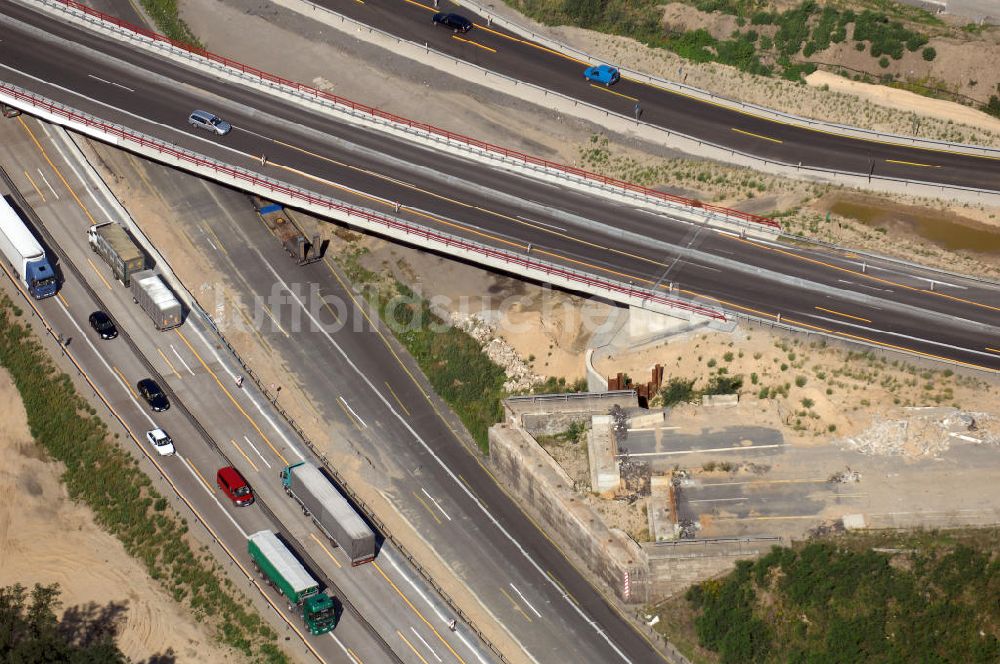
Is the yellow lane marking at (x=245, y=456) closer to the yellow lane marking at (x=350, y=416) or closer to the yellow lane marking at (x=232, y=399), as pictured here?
the yellow lane marking at (x=232, y=399)

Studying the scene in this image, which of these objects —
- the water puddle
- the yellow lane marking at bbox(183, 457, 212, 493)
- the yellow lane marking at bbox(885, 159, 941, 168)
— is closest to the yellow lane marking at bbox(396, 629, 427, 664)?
the yellow lane marking at bbox(183, 457, 212, 493)

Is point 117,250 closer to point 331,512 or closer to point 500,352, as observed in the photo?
point 331,512

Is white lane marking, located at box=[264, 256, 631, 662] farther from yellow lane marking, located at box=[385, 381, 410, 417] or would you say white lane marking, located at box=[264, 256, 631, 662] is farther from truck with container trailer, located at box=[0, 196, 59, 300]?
truck with container trailer, located at box=[0, 196, 59, 300]

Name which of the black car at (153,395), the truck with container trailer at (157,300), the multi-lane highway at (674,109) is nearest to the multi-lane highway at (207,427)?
the black car at (153,395)

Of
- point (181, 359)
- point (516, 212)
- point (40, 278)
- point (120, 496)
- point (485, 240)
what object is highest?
point (516, 212)

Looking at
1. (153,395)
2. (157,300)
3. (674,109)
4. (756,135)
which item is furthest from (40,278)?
(756,135)
